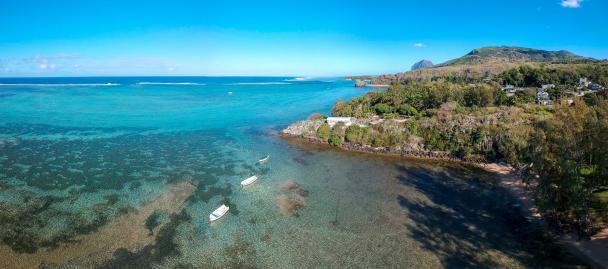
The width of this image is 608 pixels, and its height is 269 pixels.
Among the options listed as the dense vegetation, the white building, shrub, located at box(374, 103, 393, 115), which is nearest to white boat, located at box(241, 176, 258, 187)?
the dense vegetation

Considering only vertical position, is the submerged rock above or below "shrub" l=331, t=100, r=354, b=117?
below

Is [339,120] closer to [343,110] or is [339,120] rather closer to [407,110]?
[343,110]

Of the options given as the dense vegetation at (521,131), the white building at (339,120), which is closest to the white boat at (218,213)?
the dense vegetation at (521,131)

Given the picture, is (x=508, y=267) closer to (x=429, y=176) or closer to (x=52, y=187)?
(x=429, y=176)

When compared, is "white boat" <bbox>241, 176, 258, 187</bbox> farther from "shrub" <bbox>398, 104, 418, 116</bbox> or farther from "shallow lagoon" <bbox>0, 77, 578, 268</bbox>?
"shrub" <bbox>398, 104, 418, 116</bbox>

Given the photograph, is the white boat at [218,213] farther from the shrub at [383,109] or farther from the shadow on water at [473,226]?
the shrub at [383,109]

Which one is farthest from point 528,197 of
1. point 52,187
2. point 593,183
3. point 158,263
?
point 52,187
